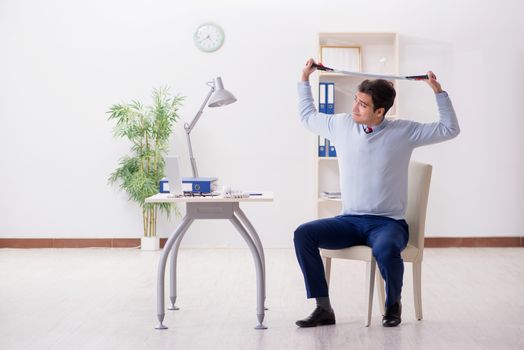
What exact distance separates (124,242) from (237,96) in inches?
60.2

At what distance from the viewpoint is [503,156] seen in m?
6.43

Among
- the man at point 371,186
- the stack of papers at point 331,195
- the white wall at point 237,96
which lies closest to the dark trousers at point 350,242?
the man at point 371,186

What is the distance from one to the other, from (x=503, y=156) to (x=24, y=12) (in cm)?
415

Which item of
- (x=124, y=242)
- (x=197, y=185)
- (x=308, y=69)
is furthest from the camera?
(x=124, y=242)

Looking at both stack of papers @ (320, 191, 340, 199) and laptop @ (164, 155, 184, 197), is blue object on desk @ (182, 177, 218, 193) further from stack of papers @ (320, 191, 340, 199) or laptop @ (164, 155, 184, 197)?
stack of papers @ (320, 191, 340, 199)

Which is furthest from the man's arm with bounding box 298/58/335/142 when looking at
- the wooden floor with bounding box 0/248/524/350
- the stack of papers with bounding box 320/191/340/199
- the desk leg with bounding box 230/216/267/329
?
the stack of papers with bounding box 320/191/340/199

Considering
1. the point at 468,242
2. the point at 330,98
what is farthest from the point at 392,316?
the point at 468,242

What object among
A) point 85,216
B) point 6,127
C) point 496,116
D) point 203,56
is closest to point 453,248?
point 496,116

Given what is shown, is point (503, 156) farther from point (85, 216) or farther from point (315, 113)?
point (85, 216)

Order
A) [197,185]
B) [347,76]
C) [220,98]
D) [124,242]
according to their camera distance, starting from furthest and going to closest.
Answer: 1. [124,242]
2. [347,76]
3. [220,98]
4. [197,185]

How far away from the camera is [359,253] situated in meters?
3.54

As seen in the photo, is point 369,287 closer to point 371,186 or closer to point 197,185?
point 371,186

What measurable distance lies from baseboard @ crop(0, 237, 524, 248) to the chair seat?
2.86 m

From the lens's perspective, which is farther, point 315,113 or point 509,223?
point 509,223
